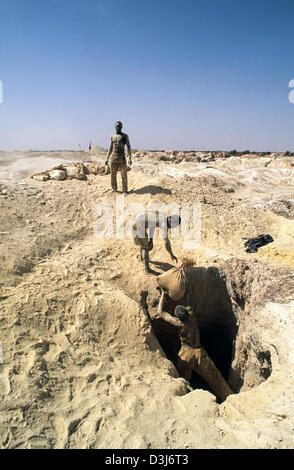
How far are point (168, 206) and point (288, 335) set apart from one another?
4.03 metres

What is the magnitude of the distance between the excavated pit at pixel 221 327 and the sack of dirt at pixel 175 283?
334 millimetres

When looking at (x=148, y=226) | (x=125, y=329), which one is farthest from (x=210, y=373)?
(x=148, y=226)

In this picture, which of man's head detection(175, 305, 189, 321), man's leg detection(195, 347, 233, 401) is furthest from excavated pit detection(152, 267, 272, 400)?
man's head detection(175, 305, 189, 321)

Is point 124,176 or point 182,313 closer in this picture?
point 182,313

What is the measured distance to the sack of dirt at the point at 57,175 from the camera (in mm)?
7555

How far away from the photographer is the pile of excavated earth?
7.25ft

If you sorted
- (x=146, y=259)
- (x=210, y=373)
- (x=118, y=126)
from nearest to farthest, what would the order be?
(x=210, y=373), (x=146, y=259), (x=118, y=126)

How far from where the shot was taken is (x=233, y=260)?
459cm

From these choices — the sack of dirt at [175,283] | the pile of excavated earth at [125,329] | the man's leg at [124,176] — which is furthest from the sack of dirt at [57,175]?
the sack of dirt at [175,283]

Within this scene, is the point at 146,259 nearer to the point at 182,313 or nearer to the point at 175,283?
the point at 175,283

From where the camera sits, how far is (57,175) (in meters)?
7.59

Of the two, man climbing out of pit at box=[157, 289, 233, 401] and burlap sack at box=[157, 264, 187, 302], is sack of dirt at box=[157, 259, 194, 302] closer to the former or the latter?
burlap sack at box=[157, 264, 187, 302]

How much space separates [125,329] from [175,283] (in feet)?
3.06
